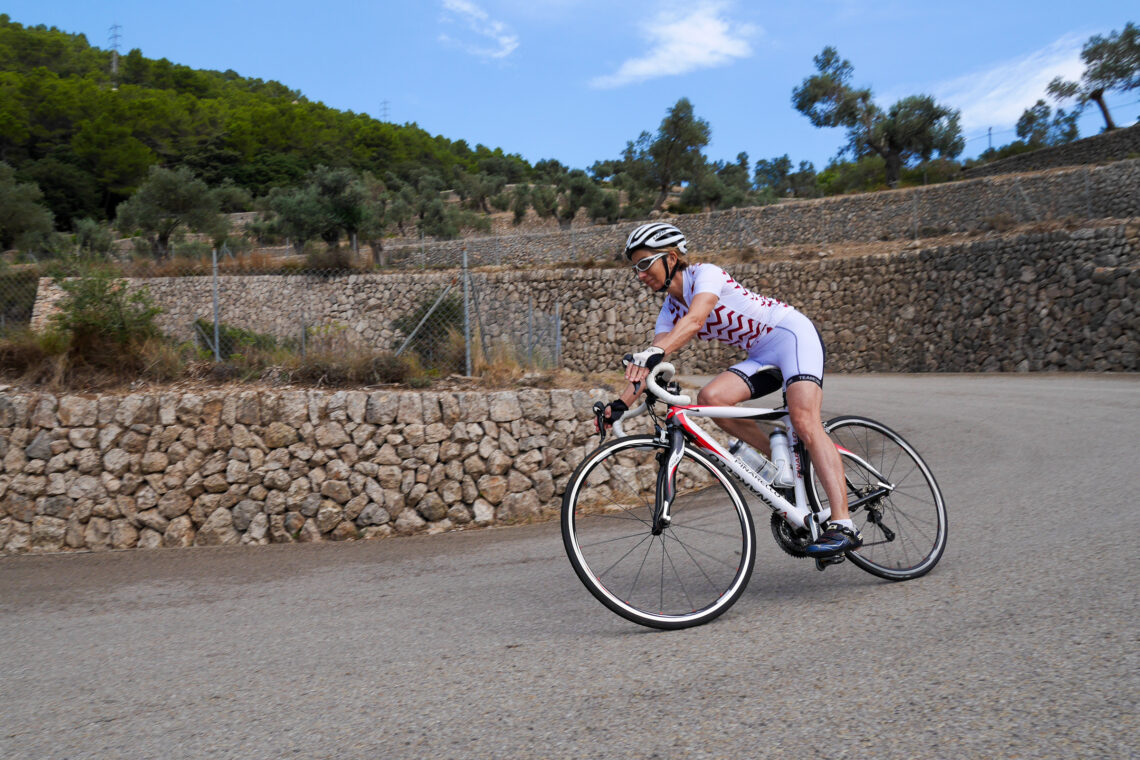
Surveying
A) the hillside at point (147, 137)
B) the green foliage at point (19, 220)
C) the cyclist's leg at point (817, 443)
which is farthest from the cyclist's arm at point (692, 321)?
the hillside at point (147, 137)

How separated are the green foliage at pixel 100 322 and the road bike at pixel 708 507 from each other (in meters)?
7.34

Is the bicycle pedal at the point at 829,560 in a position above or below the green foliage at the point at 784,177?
below

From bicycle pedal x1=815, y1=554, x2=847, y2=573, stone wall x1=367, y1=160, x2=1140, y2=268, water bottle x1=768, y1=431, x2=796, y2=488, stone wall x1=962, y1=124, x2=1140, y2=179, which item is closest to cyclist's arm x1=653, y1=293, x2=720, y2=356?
water bottle x1=768, y1=431, x2=796, y2=488

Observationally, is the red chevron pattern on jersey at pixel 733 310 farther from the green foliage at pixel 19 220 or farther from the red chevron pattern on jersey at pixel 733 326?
the green foliage at pixel 19 220

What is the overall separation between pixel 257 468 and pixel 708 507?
18.6ft

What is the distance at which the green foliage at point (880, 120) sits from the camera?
47.1 m

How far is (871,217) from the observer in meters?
31.8

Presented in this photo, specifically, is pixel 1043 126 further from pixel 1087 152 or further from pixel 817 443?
pixel 817 443

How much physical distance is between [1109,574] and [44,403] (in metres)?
9.52

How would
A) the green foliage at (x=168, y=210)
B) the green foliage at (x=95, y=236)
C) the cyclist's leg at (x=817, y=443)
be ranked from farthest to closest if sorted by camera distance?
the green foliage at (x=168, y=210)
the green foliage at (x=95, y=236)
the cyclist's leg at (x=817, y=443)

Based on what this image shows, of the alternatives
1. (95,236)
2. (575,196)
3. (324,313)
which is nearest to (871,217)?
(324,313)

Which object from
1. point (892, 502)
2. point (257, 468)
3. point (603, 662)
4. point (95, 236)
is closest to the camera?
point (603, 662)

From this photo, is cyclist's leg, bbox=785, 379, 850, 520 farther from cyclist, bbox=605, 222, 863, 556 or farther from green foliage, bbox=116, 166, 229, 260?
green foliage, bbox=116, 166, 229, 260

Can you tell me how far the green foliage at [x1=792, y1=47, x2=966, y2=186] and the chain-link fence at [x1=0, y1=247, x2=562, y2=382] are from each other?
28.6 m
